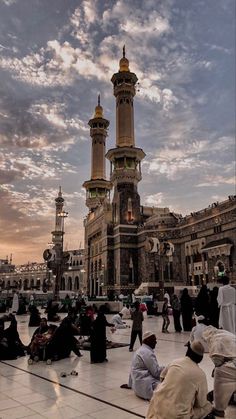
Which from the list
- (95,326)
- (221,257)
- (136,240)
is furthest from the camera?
(136,240)

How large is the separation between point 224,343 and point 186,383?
2.97 ft

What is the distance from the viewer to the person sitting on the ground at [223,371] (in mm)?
3500

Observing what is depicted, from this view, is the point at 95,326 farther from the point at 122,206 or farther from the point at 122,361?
the point at 122,206

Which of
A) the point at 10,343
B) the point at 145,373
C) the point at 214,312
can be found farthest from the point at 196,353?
the point at 214,312

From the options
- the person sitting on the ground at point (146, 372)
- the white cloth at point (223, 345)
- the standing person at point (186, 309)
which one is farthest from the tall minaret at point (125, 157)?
the white cloth at point (223, 345)

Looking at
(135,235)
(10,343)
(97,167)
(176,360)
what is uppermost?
(97,167)

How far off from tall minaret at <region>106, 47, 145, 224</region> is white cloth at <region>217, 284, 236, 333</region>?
29472 millimetres

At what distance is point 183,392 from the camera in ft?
9.37

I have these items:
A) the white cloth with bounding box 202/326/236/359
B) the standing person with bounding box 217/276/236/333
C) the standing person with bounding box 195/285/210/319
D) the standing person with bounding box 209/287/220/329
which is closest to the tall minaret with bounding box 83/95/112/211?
the standing person with bounding box 195/285/210/319

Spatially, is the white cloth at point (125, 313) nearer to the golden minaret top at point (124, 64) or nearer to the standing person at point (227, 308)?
the standing person at point (227, 308)

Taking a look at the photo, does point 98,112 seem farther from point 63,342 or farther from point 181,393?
point 181,393

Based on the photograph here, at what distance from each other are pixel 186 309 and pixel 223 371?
24.2ft

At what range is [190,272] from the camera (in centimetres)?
2991

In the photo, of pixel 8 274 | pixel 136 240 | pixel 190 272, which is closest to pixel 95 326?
pixel 190 272
